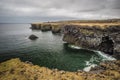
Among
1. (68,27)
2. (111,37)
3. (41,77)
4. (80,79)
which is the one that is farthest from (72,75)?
(68,27)

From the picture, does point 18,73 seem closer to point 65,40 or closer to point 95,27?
point 95,27

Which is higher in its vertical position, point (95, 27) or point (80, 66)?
point (95, 27)

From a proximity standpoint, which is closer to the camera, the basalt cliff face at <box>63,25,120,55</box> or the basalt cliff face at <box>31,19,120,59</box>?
the basalt cliff face at <box>31,19,120,59</box>

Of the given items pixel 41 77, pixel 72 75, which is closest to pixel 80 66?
pixel 72 75

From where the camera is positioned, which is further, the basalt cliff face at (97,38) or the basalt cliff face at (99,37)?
the basalt cliff face at (97,38)

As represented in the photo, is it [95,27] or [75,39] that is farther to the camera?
[75,39]

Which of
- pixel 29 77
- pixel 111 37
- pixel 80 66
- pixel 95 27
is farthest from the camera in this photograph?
pixel 95 27

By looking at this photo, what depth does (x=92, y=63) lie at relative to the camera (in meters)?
53.6

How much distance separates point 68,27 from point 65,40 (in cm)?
1086

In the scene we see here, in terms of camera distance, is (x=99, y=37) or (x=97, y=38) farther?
(x=97, y=38)

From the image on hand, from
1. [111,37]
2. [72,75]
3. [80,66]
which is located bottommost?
[80,66]

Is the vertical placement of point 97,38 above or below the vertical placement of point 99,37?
below

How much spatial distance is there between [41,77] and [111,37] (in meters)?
A: 50.8

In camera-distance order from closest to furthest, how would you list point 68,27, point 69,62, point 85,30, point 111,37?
point 69,62 → point 111,37 → point 85,30 → point 68,27
